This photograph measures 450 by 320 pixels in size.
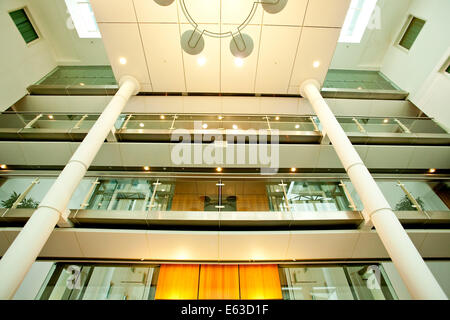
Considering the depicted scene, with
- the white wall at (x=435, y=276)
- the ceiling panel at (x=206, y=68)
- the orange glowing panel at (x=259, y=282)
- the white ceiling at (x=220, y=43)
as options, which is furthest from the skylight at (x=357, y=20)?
the orange glowing panel at (x=259, y=282)

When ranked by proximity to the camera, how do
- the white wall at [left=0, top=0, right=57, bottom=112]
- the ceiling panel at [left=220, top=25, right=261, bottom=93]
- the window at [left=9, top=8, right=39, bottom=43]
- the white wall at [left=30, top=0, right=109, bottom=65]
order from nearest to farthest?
the ceiling panel at [left=220, top=25, right=261, bottom=93], the white wall at [left=0, top=0, right=57, bottom=112], the window at [left=9, top=8, right=39, bottom=43], the white wall at [left=30, top=0, right=109, bottom=65]

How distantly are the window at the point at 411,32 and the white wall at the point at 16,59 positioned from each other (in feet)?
51.0

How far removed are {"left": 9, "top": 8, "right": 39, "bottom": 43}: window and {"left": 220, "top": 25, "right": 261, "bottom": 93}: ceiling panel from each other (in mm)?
8493

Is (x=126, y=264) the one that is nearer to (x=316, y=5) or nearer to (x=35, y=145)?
(x=35, y=145)

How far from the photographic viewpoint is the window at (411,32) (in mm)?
9004

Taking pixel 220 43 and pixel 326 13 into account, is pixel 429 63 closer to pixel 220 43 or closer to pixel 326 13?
pixel 326 13

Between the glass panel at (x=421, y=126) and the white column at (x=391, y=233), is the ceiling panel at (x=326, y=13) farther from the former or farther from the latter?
the glass panel at (x=421, y=126)

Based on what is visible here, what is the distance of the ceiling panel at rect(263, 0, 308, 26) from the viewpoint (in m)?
5.69

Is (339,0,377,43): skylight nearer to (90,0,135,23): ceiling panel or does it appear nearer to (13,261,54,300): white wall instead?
(90,0,135,23): ceiling panel

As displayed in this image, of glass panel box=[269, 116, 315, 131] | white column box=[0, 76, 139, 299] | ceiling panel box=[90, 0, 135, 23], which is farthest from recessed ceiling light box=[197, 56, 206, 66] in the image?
white column box=[0, 76, 139, 299]

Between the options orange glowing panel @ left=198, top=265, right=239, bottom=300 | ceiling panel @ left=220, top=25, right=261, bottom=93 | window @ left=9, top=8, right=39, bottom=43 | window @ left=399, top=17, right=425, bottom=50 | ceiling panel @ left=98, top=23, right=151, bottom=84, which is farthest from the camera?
window @ left=399, top=17, right=425, bottom=50

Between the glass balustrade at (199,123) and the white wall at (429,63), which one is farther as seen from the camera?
the white wall at (429,63)
